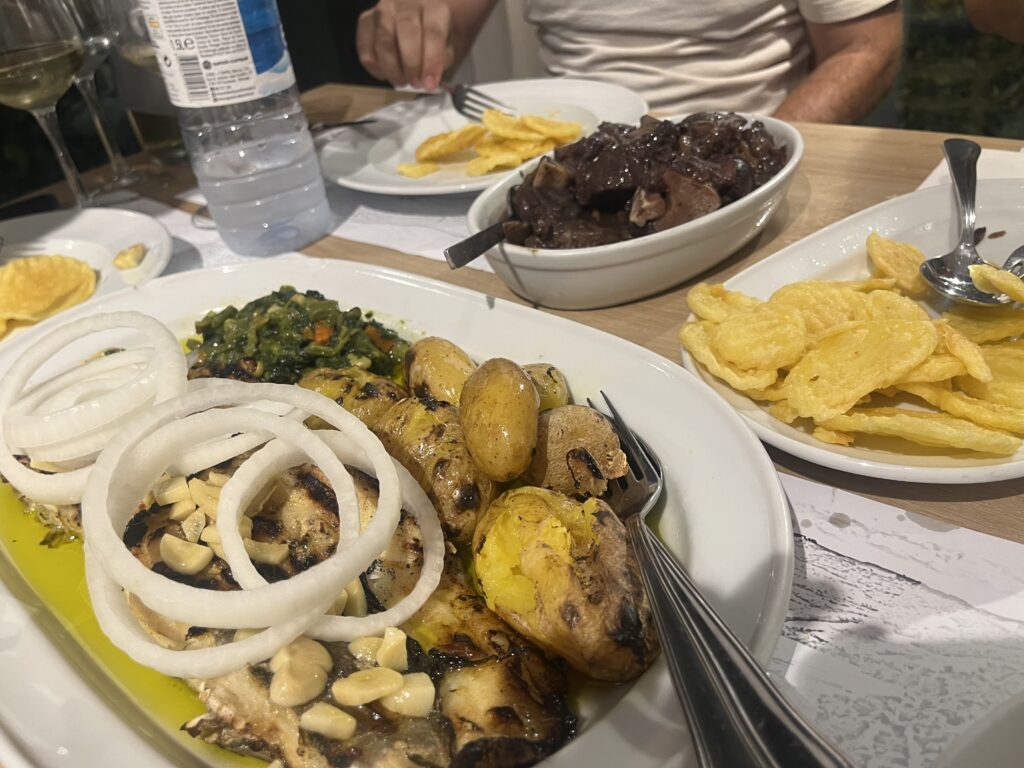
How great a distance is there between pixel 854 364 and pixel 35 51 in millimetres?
2173

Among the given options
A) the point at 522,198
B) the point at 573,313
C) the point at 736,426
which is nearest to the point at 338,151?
the point at 522,198

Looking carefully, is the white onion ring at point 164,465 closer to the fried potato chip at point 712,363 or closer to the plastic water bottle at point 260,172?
the fried potato chip at point 712,363

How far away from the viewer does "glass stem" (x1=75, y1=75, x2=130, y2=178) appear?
93.5 inches

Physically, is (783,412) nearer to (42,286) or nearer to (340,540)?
(340,540)

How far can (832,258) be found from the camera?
4.41 ft

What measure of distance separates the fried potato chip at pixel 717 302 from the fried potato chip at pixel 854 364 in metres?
0.17

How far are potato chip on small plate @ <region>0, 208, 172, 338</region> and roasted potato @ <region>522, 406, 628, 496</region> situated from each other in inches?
48.7

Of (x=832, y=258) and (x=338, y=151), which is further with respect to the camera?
(x=338, y=151)

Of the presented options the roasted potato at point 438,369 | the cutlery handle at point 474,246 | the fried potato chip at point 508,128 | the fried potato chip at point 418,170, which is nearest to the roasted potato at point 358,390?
the roasted potato at point 438,369

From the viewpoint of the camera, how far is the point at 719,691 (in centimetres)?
55

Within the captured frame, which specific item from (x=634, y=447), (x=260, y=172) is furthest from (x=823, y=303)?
(x=260, y=172)

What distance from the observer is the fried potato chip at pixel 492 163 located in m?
1.98

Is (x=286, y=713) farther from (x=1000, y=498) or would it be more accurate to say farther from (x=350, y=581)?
(x=1000, y=498)

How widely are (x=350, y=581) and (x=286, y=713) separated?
0.48 ft
